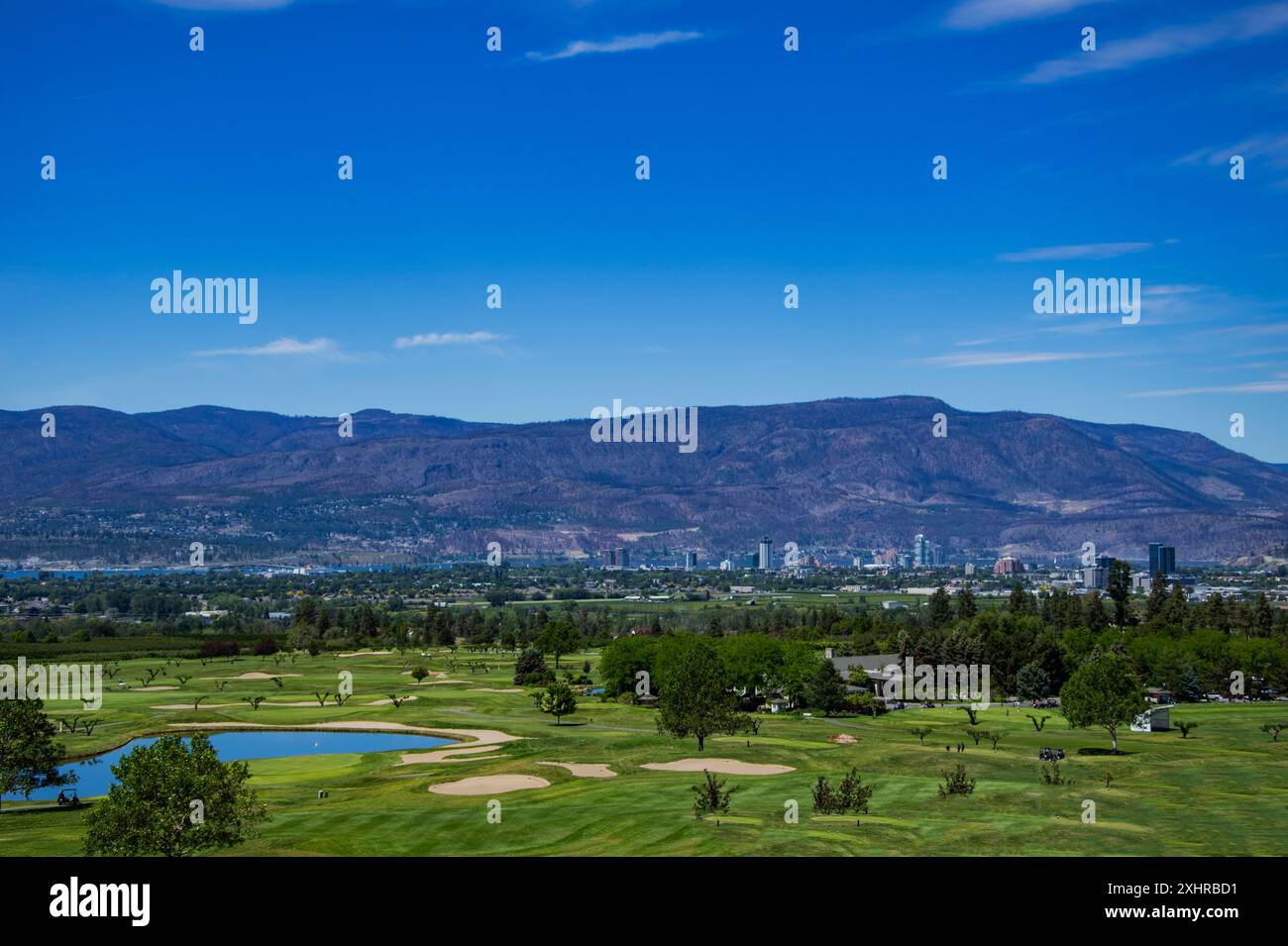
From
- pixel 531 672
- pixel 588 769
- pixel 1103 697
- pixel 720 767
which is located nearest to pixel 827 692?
pixel 1103 697

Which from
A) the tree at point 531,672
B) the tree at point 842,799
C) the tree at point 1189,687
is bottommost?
the tree at point 1189,687

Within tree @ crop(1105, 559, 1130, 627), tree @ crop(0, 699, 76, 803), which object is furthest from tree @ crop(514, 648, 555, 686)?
tree @ crop(1105, 559, 1130, 627)

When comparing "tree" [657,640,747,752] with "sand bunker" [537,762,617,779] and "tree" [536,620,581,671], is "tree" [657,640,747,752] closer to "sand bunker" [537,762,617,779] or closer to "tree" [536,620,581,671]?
"sand bunker" [537,762,617,779]

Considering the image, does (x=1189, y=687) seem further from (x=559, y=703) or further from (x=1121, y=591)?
(x=559, y=703)

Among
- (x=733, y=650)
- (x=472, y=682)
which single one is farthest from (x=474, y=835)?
(x=472, y=682)

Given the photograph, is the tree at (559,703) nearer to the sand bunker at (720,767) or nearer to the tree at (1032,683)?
the sand bunker at (720,767)

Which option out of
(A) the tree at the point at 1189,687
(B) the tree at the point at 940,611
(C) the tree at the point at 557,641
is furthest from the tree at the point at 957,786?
(B) the tree at the point at 940,611
